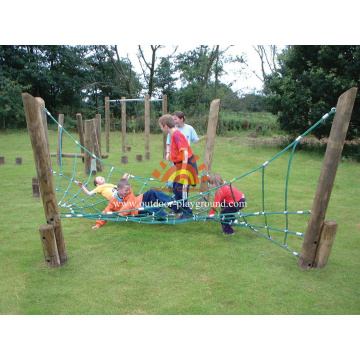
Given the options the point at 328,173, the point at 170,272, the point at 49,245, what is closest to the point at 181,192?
the point at 170,272

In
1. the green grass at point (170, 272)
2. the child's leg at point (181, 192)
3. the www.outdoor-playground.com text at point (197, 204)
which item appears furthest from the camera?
the child's leg at point (181, 192)

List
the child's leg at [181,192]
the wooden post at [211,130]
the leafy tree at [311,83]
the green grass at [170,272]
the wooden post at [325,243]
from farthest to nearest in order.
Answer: the leafy tree at [311,83], the wooden post at [211,130], the child's leg at [181,192], the wooden post at [325,243], the green grass at [170,272]

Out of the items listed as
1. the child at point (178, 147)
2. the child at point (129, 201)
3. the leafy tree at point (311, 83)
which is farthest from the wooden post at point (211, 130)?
the leafy tree at point (311, 83)

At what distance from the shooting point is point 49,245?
110 inches

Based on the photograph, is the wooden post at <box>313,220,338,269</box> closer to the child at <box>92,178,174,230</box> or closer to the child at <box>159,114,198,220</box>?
the child at <box>159,114,198,220</box>

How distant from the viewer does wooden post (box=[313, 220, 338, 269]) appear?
8.84 ft

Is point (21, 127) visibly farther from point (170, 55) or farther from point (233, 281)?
point (233, 281)

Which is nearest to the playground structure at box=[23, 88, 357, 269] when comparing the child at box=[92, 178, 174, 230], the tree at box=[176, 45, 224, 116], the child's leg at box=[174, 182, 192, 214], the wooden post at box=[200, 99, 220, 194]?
the child at box=[92, 178, 174, 230]

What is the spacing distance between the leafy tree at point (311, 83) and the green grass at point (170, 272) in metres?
4.92

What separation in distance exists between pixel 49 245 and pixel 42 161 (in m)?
0.70

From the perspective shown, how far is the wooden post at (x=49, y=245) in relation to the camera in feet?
8.98

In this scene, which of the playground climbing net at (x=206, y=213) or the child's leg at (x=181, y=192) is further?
the child's leg at (x=181, y=192)

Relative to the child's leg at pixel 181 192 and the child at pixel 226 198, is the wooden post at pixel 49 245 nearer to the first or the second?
the child's leg at pixel 181 192

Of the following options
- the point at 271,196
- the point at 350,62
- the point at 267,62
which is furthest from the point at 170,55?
the point at 271,196
